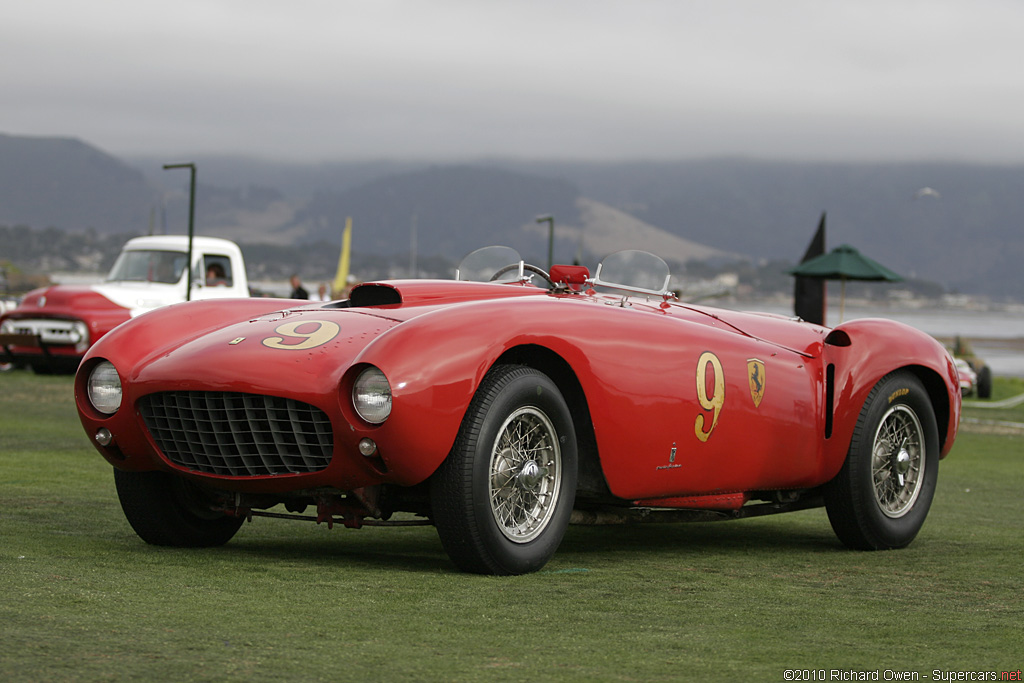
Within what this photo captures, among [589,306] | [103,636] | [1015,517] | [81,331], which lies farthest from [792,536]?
[81,331]

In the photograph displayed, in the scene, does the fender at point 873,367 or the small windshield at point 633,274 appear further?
the small windshield at point 633,274

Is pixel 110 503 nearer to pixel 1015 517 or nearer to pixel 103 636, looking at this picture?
pixel 103 636

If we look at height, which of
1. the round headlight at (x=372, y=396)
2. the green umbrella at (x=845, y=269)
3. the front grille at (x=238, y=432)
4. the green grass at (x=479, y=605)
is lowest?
the green grass at (x=479, y=605)

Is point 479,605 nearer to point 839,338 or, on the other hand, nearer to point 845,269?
point 839,338

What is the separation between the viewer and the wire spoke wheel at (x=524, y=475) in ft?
15.2

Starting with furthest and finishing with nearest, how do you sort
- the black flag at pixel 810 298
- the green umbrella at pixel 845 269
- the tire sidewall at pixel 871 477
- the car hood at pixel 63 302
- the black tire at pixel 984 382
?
the black flag at pixel 810 298 → the black tire at pixel 984 382 → the green umbrella at pixel 845 269 → the car hood at pixel 63 302 → the tire sidewall at pixel 871 477

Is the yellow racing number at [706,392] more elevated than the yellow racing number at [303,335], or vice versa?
the yellow racing number at [303,335]

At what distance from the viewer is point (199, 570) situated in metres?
4.62

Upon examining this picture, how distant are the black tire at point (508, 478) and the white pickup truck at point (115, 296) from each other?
15116 mm

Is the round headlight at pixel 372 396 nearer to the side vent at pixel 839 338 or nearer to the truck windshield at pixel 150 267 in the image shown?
the side vent at pixel 839 338

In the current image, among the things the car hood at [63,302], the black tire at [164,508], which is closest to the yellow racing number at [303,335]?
the black tire at [164,508]

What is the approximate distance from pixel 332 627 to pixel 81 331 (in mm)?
16883

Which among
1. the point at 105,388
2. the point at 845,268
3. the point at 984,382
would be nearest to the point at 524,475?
the point at 105,388

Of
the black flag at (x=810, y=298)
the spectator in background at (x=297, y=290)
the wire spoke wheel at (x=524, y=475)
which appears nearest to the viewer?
the wire spoke wheel at (x=524, y=475)
